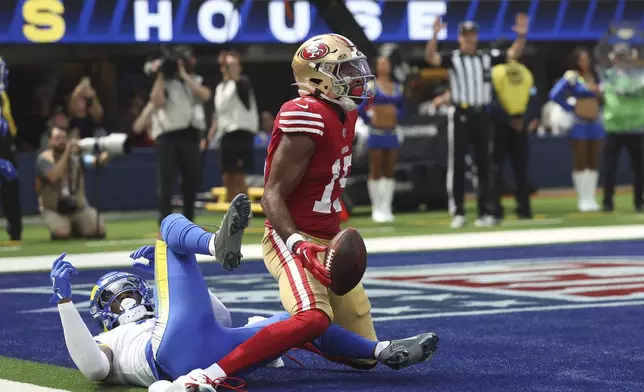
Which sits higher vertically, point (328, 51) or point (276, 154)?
point (328, 51)

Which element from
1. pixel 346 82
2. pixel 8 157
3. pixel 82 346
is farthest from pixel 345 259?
pixel 8 157

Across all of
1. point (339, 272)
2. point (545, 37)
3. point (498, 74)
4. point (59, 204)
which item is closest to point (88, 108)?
point (59, 204)

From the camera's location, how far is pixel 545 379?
19.0 ft

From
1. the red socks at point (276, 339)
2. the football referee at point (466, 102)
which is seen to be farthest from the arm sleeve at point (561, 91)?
the red socks at point (276, 339)

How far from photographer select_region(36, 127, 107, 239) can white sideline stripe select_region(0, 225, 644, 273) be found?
218cm

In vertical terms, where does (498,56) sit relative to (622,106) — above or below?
above

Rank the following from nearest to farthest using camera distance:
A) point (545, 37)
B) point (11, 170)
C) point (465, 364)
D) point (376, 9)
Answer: point (465, 364)
point (11, 170)
point (376, 9)
point (545, 37)

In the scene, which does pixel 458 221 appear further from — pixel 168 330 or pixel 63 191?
pixel 168 330

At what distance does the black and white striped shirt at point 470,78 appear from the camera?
15086 millimetres

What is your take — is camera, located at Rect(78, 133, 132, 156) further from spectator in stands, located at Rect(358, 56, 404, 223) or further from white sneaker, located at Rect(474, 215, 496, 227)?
white sneaker, located at Rect(474, 215, 496, 227)

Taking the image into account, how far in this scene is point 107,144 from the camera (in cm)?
1487

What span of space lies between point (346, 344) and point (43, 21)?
1541 cm

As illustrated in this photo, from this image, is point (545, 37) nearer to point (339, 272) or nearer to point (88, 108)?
point (88, 108)

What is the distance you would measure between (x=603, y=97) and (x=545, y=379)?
1191cm
